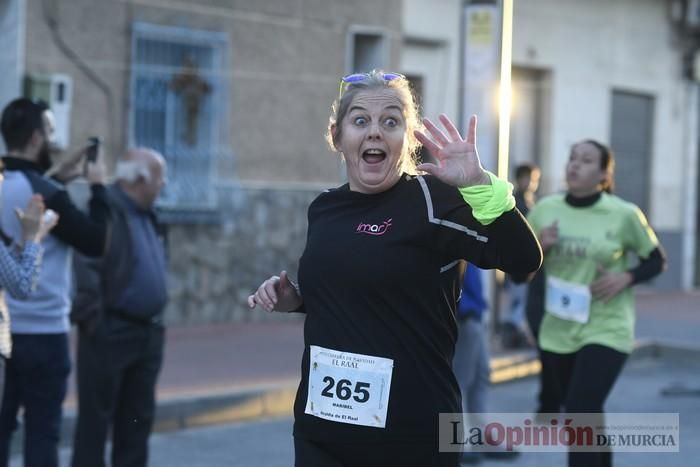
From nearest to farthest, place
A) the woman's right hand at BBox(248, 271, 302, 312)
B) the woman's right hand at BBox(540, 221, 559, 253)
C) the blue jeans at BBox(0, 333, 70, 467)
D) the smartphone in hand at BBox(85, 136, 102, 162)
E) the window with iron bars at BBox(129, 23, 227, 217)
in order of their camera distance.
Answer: the woman's right hand at BBox(248, 271, 302, 312) < the blue jeans at BBox(0, 333, 70, 467) < the smartphone in hand at BBox(85, 136, 102, 162) < the woman's right hand at BBox(540, 221, 559, 253) < the window with iron bars at BBox(129, 23, 227, 217)

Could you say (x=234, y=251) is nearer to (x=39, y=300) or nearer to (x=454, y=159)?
(x=39, y=300)

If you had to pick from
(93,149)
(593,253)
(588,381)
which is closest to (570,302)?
(593,253)

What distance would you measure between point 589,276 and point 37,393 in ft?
9.84

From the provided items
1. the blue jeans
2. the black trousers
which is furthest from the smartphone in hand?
the blue jeans

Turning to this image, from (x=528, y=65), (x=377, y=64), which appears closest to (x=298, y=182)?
(x=377, y=64)

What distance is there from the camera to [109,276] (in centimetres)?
619

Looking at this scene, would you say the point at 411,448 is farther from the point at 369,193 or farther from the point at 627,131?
the point at 627,131

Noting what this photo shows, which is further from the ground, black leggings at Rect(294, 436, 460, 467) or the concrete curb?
black leggings at Rect(294, 436, 460, 467)

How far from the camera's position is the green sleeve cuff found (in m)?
3.43

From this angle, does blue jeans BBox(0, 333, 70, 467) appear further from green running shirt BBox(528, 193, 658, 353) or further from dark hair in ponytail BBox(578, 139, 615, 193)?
dark hair in ponytail BBox(578, 139, 615, 193)

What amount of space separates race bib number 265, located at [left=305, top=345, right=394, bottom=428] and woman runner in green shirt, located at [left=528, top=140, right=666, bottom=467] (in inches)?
108

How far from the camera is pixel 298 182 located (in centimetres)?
1441

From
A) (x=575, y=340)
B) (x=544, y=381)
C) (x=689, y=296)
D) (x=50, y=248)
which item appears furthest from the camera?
(x=689, y=296)

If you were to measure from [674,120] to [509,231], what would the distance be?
18182 mm
